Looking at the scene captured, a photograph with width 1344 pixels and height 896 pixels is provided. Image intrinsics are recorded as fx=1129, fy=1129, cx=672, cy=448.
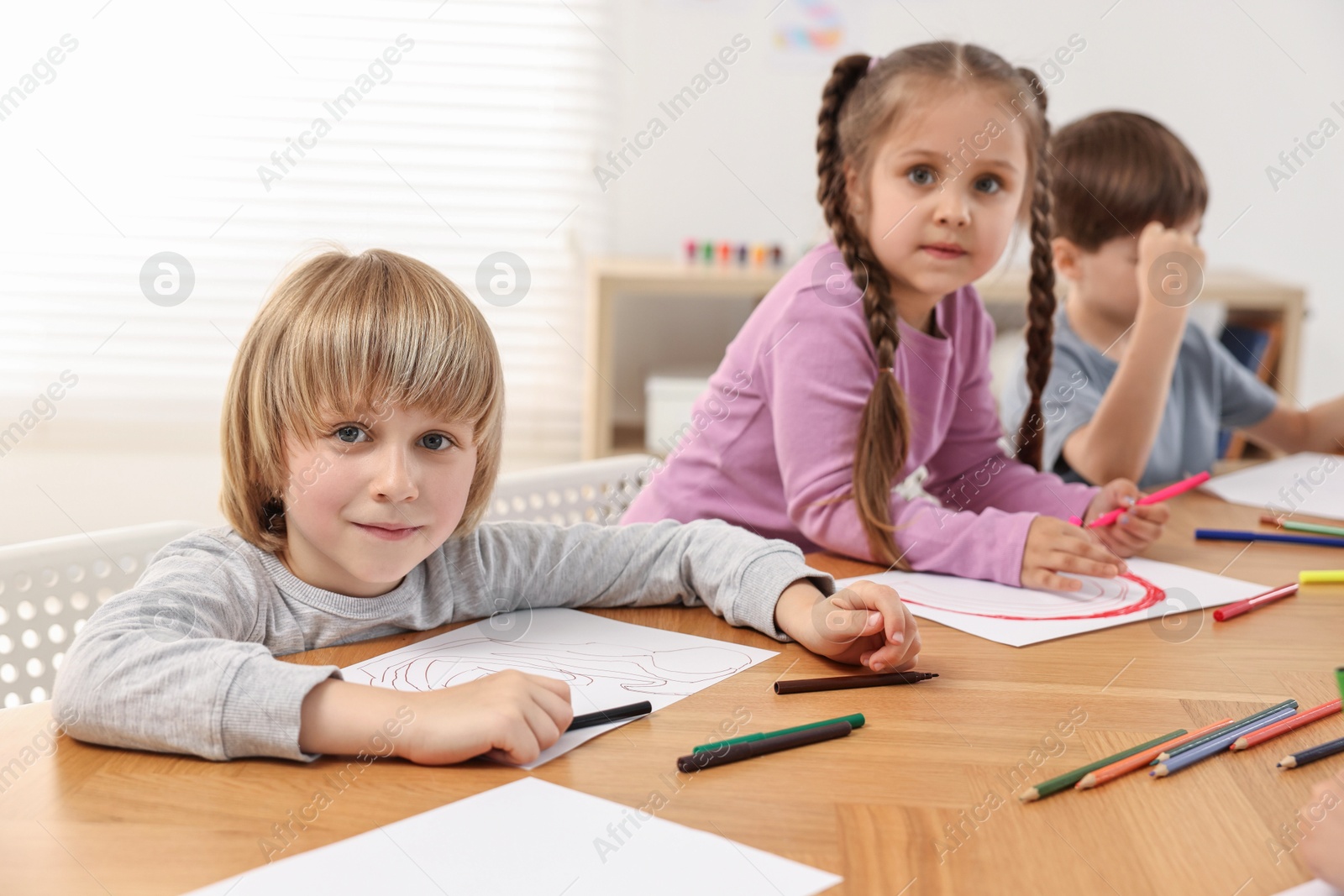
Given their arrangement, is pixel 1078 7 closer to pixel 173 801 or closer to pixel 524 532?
pixel 524 532

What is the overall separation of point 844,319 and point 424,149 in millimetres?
1936

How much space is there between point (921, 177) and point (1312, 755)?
2.18 feet

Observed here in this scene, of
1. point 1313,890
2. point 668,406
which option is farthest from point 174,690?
point 668,406

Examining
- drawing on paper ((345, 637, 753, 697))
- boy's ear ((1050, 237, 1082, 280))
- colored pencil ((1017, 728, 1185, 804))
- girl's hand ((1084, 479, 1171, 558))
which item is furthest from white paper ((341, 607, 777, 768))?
boy's ear ((1050, 237, 1082, 280))

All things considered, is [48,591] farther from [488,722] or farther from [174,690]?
[488,722]

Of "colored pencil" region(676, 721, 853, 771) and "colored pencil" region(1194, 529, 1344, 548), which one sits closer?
"colored pencil" region(676, 721, 853, 771)

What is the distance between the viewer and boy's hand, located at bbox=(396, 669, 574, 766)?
0.58 metres

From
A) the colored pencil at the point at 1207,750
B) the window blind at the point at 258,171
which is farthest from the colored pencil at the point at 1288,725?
the window blind at the point at 258,171

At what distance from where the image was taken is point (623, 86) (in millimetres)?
2822

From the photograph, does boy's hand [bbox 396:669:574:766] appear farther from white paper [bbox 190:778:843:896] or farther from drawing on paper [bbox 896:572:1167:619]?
drawing on paper [bbox 896:572:1167:619]

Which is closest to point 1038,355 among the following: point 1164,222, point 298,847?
point 1164,222

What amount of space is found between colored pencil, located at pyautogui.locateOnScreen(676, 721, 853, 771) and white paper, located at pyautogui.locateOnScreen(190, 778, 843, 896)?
0.05 m

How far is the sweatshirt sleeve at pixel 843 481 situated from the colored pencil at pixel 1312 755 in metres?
0.35

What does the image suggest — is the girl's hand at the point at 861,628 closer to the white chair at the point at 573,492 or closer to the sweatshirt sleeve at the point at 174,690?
the sweatshirt sleeve at the point at 174,690
